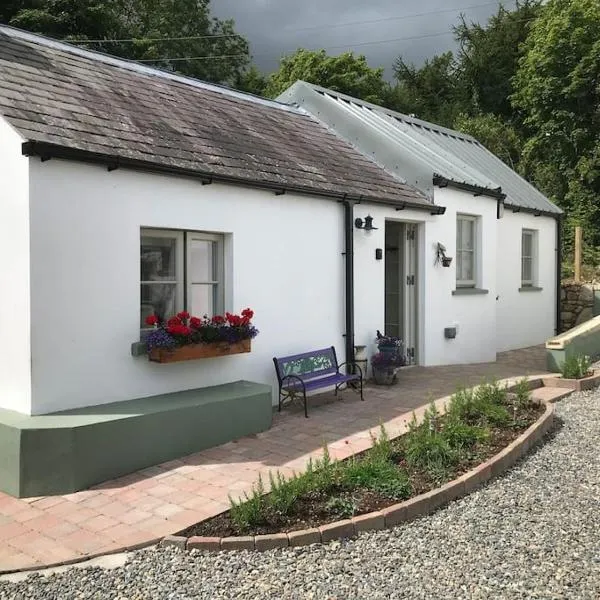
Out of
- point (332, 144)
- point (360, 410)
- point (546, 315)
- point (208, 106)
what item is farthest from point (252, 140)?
point (546, 315)

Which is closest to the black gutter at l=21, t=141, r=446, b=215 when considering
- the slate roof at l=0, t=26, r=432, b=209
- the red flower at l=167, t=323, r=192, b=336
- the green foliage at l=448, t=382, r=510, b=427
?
the slate roof at l=0, t=26, r=432, b=209

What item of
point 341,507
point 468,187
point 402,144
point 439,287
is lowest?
point 341,507

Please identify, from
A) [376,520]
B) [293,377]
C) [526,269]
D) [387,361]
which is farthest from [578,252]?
[376,520]

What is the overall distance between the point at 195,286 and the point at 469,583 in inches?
175

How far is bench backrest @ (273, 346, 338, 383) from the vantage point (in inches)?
301

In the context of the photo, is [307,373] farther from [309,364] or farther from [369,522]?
[369,522]

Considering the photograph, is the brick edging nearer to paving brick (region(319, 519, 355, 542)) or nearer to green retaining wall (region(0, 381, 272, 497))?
paving brick (region(319, 519, 355, 542))

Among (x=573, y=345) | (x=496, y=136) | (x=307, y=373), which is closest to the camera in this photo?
(x=307, y=373)

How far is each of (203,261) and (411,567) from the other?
170 inches

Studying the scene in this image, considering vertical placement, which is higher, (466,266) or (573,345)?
(466,266)

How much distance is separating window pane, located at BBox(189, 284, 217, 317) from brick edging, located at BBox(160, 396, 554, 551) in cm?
328

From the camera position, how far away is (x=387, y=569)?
3.88m

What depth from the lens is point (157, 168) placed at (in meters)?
6.30

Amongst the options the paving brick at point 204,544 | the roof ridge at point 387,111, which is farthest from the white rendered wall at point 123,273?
the roof ridge at point 387,111
